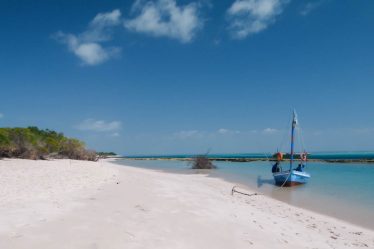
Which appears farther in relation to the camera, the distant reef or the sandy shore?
the distant reef

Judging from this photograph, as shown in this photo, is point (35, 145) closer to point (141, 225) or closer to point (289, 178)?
point (289, 178)

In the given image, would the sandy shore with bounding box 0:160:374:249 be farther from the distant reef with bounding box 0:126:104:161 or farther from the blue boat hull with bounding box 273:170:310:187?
the distant reef with bounding box 0:126:104:161

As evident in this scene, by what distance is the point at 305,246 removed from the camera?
7043 millimetres

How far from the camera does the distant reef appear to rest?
28.6 m

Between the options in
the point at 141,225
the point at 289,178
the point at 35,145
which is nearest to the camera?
the point at 141,225

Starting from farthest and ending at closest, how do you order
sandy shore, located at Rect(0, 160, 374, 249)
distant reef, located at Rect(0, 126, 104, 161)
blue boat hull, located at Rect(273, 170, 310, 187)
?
distant reef, located at Rect(0, 126, 104, 161) → blue boat hull, located at Rect(273, 170, 310, 187) → sandy shore, located at Rect(0, 160, 374, 249)

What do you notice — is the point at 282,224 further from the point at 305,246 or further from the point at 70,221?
the point at 70,221

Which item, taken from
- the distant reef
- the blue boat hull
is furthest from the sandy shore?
the distant reef

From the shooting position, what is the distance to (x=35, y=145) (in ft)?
103

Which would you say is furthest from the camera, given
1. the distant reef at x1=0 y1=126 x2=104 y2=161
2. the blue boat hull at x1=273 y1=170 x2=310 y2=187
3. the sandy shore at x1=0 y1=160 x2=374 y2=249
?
the distant reef at x1=0 y1=126 x2=104 y2=161

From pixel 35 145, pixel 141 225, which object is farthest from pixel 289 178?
pixel 35 145

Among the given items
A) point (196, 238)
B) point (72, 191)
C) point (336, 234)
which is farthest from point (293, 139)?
point (196, 238)

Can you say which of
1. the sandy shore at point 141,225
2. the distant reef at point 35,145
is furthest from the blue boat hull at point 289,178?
the distant reef at point 35,145

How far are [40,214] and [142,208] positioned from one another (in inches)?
106
